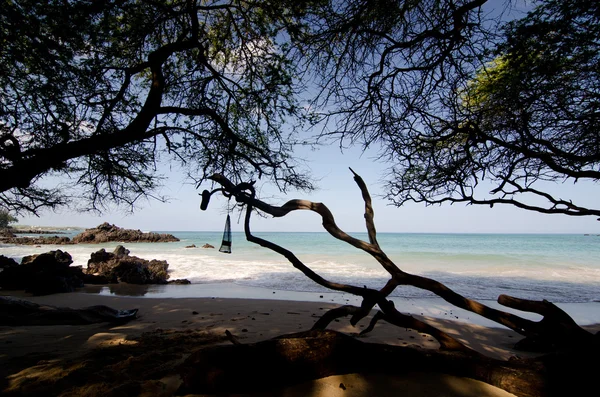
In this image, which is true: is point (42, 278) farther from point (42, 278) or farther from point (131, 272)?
point (131, 272)

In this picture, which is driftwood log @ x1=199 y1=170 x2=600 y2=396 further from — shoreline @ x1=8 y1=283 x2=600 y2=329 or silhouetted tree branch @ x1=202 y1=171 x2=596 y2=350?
shoreline @ x1=8 y1=283 x2=600 y2=329

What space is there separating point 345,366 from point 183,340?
3078 mm

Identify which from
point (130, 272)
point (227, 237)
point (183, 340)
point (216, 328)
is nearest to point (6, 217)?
point (130, 272)

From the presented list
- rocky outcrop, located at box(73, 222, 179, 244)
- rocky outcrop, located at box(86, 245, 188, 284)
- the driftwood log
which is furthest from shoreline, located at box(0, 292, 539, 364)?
rocky outcrop, located at box(73, 222, 179, 244)

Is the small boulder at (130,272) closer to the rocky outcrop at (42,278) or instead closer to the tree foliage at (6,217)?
the rocky outcrop at (42,278)

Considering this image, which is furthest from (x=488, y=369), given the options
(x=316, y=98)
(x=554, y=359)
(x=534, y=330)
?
(x=316, y=98)

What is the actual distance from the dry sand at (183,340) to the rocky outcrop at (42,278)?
766mm

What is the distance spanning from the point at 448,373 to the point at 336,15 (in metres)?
3.98

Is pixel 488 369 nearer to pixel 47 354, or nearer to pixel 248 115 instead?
pixel 47 354

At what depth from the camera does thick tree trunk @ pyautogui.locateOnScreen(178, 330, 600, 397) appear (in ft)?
6.98

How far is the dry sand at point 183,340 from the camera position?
89.9 inches

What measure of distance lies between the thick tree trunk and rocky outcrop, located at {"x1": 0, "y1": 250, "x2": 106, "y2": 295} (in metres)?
10.6

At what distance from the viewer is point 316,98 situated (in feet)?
14.9

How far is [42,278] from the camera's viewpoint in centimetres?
1017
